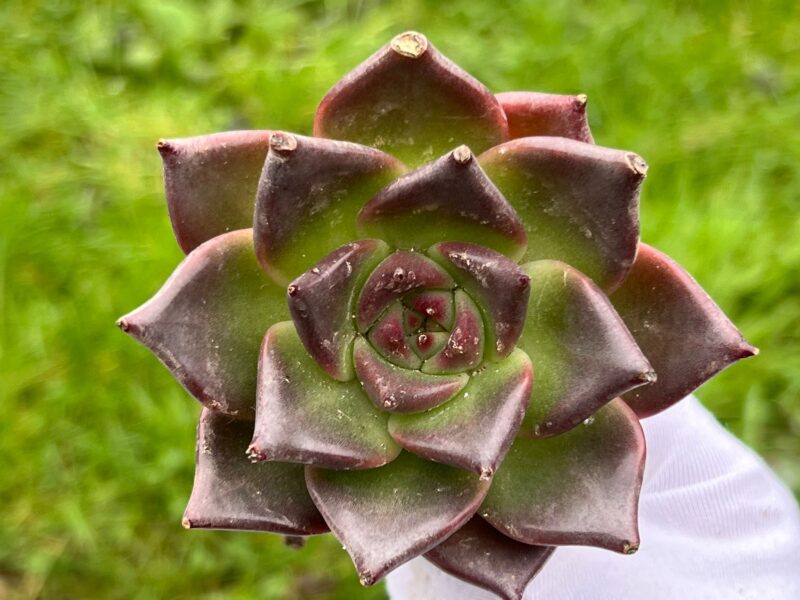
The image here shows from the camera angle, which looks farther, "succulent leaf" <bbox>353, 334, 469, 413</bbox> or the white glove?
the white glove

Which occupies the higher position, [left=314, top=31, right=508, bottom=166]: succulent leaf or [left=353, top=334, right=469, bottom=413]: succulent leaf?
[left=314, top=31, right=508, bottom=166]: succulent leaf

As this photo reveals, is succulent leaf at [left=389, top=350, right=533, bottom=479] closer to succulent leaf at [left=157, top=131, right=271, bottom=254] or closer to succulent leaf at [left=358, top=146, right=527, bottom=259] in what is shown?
succulent leaf at [left=358, top=146, right=527, bottom=259]

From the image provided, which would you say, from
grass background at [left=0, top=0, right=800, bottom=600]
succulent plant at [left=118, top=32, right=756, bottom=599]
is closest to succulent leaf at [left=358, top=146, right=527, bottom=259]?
succulent plant at [left=118, top=32, right=756, bottom=599]

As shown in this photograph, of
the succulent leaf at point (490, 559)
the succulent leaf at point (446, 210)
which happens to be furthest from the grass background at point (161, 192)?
the succulent leaf at point (446, 210)

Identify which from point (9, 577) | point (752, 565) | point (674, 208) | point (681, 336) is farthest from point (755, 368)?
point (9, 577)

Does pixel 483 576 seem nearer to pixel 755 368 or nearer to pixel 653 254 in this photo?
pixel 653 254

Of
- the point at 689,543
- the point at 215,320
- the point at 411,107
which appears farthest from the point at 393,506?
the point at 689,543

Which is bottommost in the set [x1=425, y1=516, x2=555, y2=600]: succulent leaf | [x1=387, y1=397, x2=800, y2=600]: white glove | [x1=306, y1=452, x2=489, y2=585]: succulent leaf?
[x1=387, y1=397, x2=800, y2=600]: white glove

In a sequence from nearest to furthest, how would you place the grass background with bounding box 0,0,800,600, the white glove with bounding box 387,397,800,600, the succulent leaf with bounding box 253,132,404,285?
the succulent leaf with bounding box 253,132,404,285, the white glove with bounding box 387,397,800,600, the grass background with bounding box 0,0,800,600
